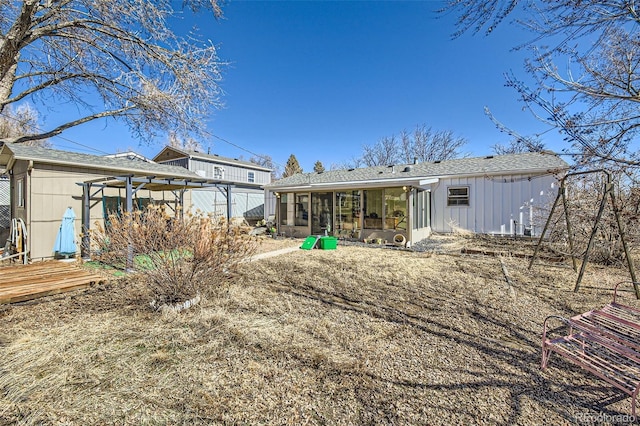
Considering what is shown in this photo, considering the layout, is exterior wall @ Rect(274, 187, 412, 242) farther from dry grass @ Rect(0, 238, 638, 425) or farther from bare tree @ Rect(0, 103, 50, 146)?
bare tree @ Rect(0, 103, 50, 146)

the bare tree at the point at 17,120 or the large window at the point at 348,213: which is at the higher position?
the bare tree at the point at 17,120

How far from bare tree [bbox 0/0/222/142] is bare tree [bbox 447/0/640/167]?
528 cm

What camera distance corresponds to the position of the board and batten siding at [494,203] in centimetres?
1136

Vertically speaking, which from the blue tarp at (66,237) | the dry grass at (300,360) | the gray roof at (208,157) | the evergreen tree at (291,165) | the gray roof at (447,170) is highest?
the evergreen tree at (291,165)

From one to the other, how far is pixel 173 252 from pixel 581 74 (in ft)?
21.5

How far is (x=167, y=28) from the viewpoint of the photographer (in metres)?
5.52

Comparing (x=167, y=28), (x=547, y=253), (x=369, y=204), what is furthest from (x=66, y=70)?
(x=547, y=253)

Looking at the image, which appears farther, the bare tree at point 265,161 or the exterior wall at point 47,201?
the bare tree at point 265,161

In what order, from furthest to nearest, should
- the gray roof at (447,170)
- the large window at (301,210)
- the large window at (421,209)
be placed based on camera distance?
1. the large window at (301,210)
2. the gray roof at (447,170)
3. the large window at (421,209)

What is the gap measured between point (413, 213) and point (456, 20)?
767cm

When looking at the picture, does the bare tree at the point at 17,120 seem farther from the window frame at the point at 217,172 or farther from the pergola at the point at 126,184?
the window frame at the point at 217,172

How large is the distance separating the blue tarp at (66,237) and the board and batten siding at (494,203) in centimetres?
1378

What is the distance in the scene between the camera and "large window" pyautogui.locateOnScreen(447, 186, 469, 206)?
12.6 meters

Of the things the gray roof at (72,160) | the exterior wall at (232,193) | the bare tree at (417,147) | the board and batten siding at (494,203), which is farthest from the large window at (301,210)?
the bare tree at (417,147)
